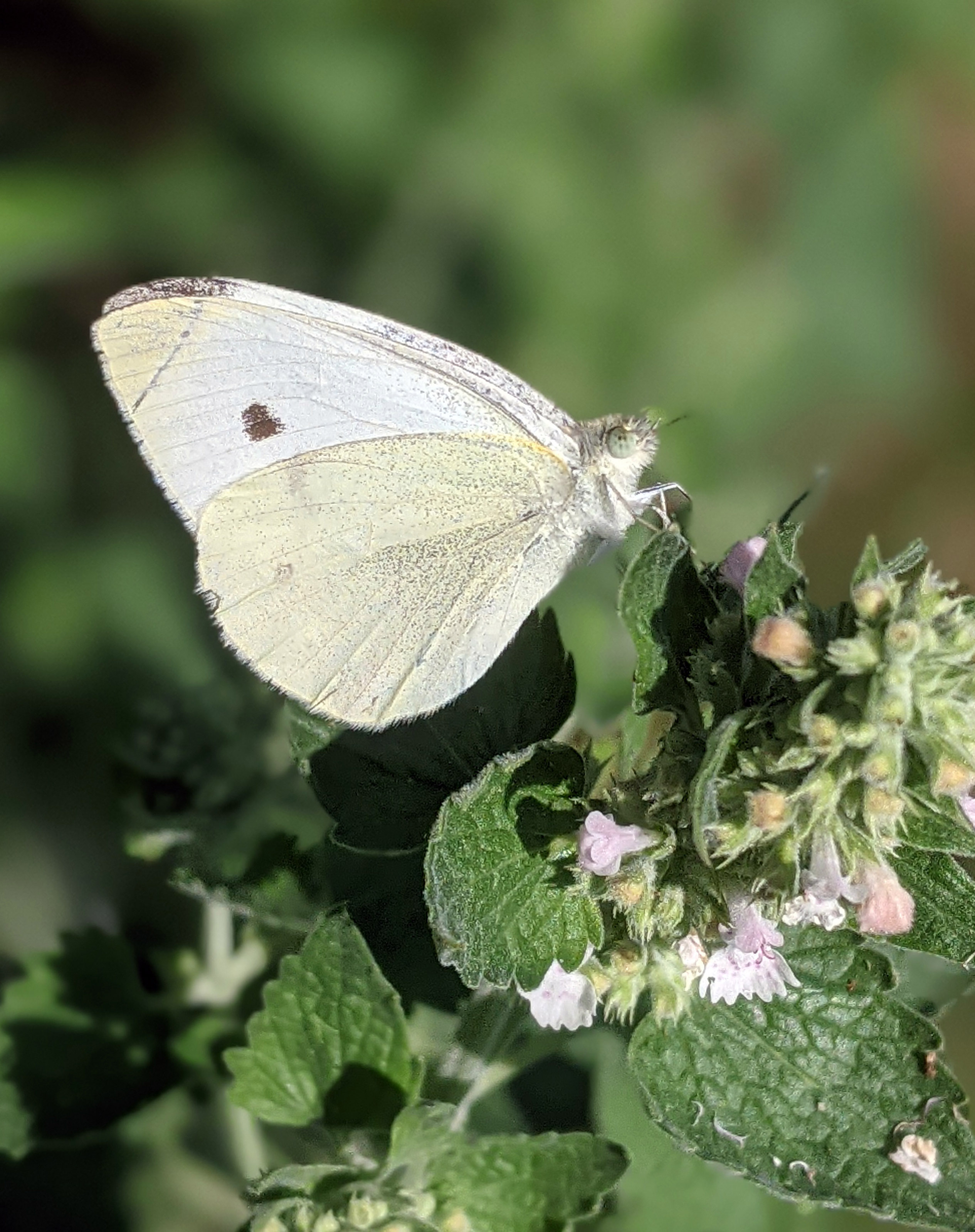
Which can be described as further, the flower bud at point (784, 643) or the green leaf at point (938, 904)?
the green leaf at point (938, 904)

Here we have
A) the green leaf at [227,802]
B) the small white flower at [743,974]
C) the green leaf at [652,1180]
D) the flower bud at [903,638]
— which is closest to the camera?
the flower bud at [903,638]

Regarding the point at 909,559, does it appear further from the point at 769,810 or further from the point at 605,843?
the point at 605,843

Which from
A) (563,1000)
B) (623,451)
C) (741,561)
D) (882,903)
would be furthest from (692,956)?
(623,451)

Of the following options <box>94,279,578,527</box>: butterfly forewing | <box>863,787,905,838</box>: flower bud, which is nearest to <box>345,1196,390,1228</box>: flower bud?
<box>863,787,905,838</box>: flower bud

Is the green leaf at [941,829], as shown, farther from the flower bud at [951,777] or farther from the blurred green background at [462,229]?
the blurred green background at [462,229]

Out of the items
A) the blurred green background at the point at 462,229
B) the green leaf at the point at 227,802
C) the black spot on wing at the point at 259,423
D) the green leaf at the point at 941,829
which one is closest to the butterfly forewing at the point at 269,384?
the black spot on wing at the point at 259,423

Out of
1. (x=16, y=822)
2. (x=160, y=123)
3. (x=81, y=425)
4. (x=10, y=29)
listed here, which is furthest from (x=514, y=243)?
(x=16, y=822)

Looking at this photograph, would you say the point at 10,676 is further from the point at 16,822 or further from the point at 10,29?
the point at 10,29
